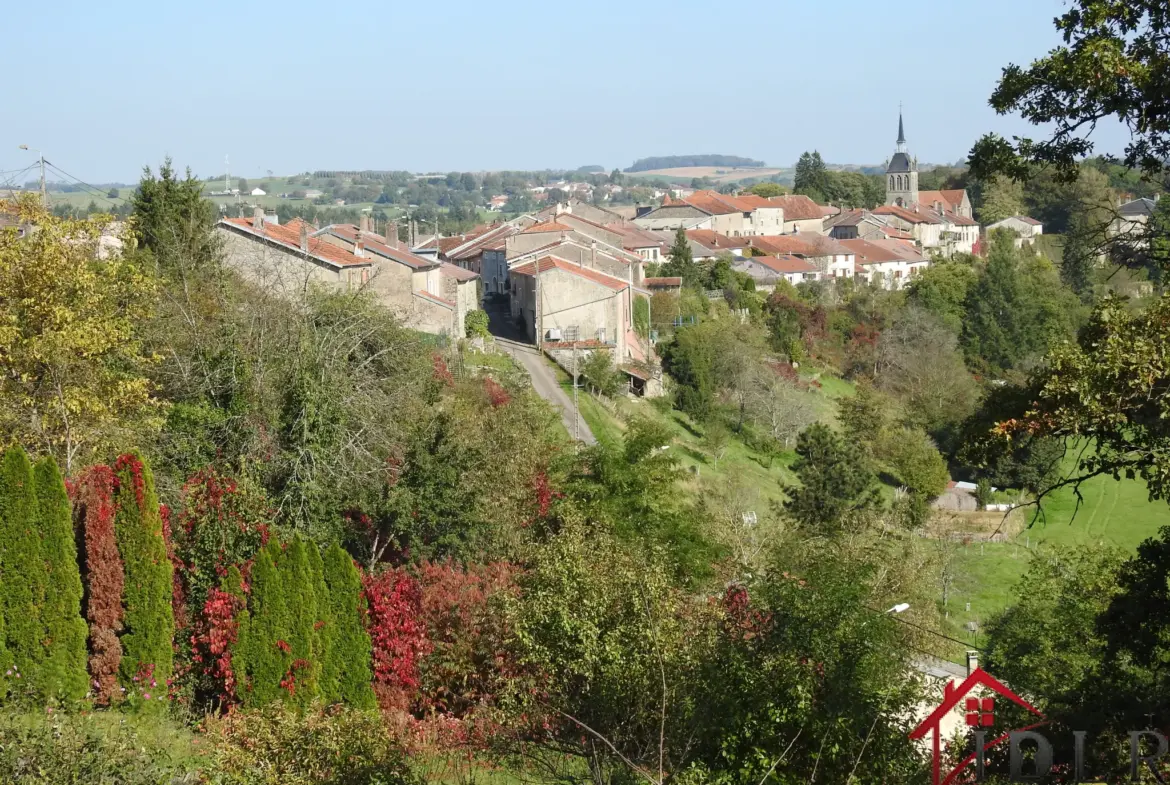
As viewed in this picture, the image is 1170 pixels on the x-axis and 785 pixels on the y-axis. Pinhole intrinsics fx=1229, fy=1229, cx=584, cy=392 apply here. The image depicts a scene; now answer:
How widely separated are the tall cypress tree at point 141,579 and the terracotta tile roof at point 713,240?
60877 mm

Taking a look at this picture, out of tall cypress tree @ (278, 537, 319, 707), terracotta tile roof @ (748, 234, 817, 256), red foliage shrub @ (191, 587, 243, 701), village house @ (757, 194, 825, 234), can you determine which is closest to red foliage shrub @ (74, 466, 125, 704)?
red foliage shrub @ (191, 587, 243, 701)

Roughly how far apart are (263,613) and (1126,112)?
10.4m

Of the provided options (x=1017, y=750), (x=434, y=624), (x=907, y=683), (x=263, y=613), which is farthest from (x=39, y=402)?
(x=1017, y=750)

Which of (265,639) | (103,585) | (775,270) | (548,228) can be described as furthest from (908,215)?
(103,585)

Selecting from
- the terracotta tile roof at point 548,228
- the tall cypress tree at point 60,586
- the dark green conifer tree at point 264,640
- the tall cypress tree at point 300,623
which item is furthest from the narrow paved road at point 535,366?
the tall cypress tree at point 60,586

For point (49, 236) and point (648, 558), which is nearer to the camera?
point (648, 558)

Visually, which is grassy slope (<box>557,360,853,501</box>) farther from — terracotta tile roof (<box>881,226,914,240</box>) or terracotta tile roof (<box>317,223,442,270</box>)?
terracotta tile roof (<box>881,226,914,240</box>)

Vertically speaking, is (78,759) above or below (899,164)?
below

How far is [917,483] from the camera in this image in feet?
140

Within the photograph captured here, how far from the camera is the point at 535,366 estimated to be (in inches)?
1610

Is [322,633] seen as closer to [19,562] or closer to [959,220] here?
[19,562]

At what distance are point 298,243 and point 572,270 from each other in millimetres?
12007

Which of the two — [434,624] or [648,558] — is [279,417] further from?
[648,558]

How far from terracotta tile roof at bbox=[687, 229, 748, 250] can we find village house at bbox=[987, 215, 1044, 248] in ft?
83.0
